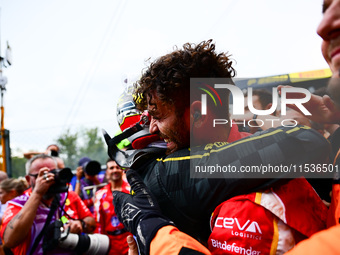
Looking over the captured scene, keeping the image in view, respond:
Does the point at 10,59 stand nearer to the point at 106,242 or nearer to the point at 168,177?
the point at 106,242

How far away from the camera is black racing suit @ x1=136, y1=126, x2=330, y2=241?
29.3 inches

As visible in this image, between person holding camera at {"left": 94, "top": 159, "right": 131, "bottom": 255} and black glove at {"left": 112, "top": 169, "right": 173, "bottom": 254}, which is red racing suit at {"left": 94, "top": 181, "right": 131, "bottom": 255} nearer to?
person holding camera at {"left": 94, "top": 159, "right": 131, "bottom": 255}

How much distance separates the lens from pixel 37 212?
7.72 feet

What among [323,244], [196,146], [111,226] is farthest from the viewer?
[111,226]

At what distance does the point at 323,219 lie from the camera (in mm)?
771

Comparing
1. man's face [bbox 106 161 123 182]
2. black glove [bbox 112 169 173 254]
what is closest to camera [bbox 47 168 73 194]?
man's face [bbox 106 161 123 182]

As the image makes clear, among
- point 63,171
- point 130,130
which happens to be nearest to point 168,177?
point 130,130

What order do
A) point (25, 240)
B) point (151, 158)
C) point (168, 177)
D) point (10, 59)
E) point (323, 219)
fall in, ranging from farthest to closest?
point (10, 59)
point (25, 240)
point (151, 158)
point (168, 177)
point (323, 219)

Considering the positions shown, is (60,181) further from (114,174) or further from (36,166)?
(114,174)

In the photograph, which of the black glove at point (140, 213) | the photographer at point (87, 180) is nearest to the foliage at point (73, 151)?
the photographer at point (87, 180)

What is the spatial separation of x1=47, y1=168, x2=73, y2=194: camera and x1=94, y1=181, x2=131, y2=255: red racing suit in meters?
1.03

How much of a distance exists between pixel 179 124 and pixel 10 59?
5251 millimetres

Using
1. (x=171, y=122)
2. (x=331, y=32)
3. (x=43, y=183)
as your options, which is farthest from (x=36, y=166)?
(x=331, y=32)

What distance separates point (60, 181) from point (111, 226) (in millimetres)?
1160
